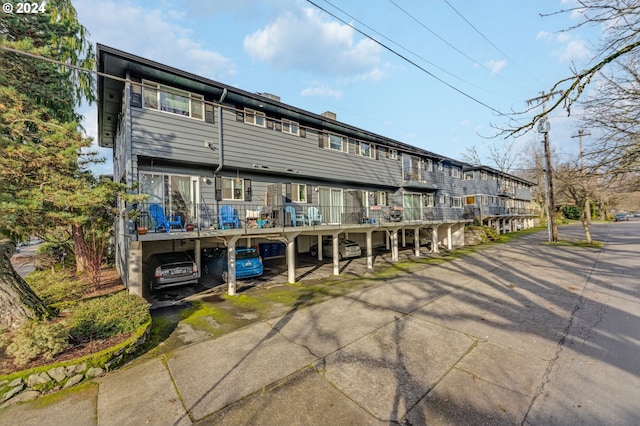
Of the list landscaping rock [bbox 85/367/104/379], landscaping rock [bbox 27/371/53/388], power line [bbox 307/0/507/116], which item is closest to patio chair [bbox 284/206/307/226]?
power line [bbox 307/0/507/116]

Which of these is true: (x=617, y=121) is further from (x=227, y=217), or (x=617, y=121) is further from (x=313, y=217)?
(x=227, y=217)

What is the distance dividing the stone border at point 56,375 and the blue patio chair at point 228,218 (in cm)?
676

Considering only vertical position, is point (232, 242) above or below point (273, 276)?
above

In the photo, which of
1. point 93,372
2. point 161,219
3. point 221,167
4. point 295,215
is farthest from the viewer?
point 295,215

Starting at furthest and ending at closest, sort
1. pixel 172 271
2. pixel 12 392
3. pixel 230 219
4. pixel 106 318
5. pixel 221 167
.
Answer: pixel 230 219
pixel 221 167
pixel 172 271
pixel 106 318
pixel 12 392

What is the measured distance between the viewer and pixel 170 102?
11.0 m

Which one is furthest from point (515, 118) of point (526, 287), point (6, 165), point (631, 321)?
point (6, 165)

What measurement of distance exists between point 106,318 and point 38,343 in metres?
1.23

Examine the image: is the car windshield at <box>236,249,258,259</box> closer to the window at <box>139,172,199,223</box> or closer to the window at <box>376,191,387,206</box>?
the window at <box>139,172,199,223</box>

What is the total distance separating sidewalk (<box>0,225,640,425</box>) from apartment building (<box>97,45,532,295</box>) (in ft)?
14.5

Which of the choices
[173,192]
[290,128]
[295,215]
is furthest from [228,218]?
[290,128]

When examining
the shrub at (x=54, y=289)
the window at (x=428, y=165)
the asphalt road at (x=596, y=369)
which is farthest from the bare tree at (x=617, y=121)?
the window at (x=428, y=165)

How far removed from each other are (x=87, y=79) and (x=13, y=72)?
21.9 feet

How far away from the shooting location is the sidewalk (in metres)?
3.92
